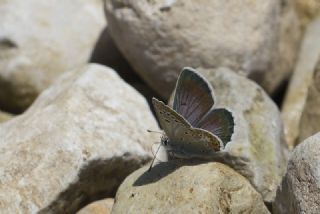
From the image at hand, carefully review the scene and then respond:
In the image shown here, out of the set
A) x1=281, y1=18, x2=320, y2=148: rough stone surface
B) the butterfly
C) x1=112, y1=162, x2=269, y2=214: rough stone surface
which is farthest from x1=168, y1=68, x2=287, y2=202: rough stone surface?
x1=281, y1=18, x2=320, y2=148: rough stone surface

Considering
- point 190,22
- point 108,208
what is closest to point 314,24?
point 190,22

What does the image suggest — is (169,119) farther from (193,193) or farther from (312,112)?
(312,112)

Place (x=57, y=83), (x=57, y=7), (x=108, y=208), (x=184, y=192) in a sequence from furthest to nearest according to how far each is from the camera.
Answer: (x=57, y=7)
(x=57, y=83)
(x=108, y=208)
(x=184, y=192)

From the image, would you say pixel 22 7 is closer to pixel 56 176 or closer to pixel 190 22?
pixel 190 22

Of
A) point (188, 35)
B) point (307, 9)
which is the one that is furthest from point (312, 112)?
point (307, 9)

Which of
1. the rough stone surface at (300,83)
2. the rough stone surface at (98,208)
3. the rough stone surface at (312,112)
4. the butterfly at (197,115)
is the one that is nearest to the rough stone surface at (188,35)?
the rough stone surface at (300,83)

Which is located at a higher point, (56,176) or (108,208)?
(56,176)

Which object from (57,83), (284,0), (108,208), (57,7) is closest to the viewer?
(108,208)

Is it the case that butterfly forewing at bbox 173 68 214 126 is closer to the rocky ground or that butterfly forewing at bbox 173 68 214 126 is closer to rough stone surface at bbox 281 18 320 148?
the rocky ground
